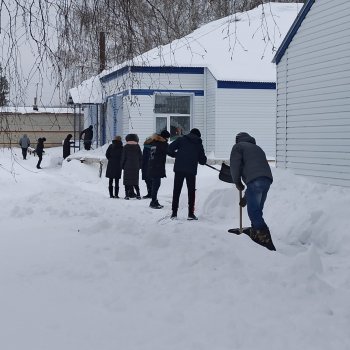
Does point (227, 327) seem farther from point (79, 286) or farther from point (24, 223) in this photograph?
point (24, 223)

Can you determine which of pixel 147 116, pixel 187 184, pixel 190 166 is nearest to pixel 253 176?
pixel 190 166

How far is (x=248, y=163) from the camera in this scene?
8.09 meters

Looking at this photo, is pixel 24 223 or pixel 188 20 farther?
pixel 24 223

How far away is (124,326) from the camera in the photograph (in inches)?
180

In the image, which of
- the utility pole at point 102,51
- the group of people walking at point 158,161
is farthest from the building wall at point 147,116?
the utility pole at point 102,51

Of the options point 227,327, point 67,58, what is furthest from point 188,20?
point 227,327

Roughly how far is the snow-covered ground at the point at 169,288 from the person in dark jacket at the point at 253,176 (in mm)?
728

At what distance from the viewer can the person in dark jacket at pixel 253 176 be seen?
26.4 feet

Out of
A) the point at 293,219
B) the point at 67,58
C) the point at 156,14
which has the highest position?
the point at 156,14

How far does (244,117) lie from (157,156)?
399 inches

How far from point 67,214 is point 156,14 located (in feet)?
14.3

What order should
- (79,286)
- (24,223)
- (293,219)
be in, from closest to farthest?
(79,286)
(24,223)
(293,219)

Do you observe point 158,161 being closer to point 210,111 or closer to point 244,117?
point 210,111

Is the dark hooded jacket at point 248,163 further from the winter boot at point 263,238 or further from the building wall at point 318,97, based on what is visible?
the building wall at point 318,97
